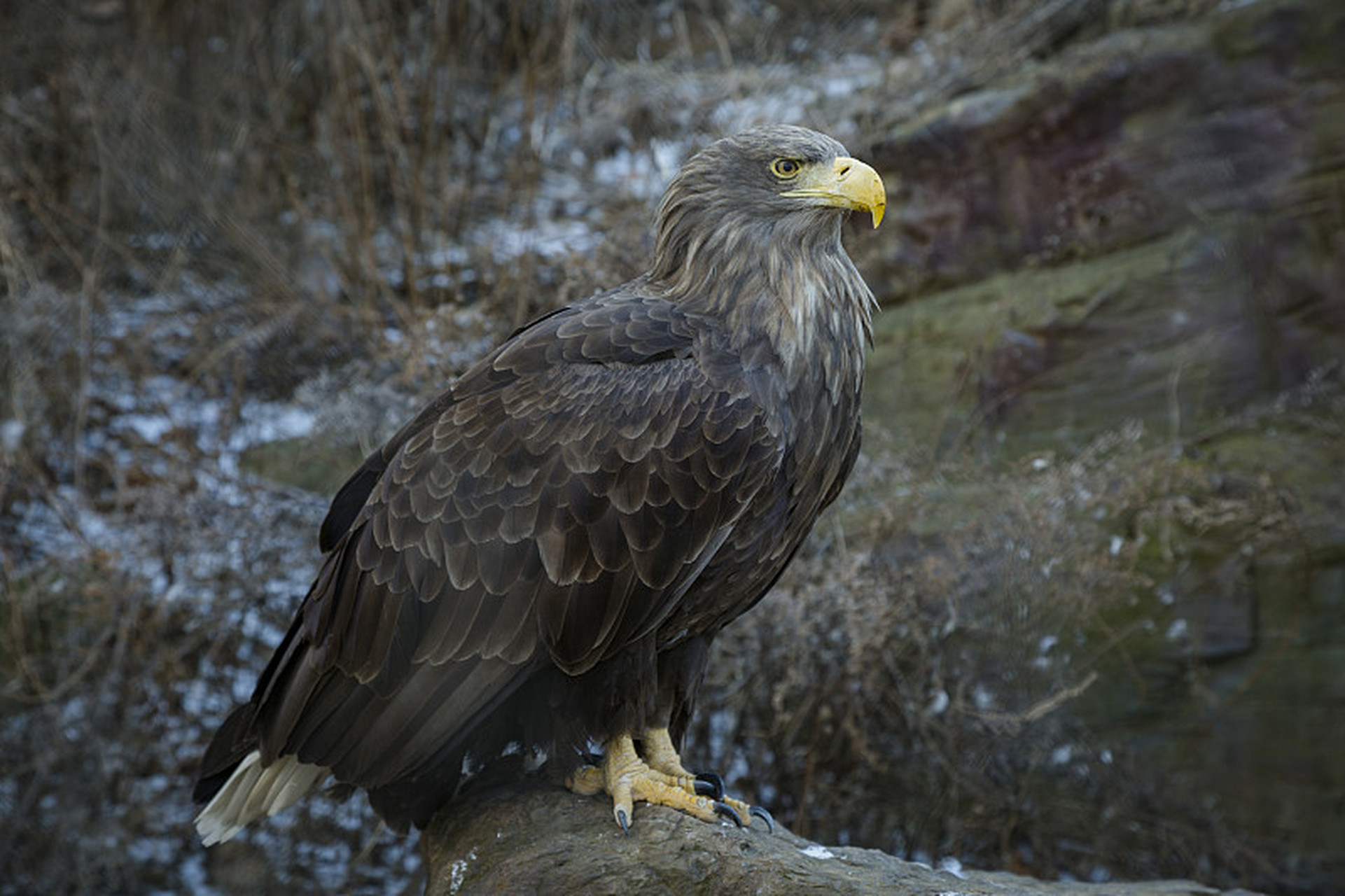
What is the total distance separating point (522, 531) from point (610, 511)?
0.22 m

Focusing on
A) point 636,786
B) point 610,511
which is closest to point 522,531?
point 610,511

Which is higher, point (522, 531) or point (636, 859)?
point (522, 531)

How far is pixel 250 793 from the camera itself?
3436 millimetres

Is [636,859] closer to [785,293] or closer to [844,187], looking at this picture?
[785,293]

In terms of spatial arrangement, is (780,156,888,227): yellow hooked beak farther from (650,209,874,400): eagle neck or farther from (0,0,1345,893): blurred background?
(0,0,1345,893): blurred background

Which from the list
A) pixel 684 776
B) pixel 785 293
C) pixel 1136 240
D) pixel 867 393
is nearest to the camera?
pixel 785 293

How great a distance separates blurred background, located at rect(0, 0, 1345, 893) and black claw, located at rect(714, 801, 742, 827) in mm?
1527

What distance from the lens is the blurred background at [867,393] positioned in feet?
16.6

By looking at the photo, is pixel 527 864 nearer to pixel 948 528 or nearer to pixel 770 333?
pixel 770 333

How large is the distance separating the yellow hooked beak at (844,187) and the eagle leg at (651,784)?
4.46 feet

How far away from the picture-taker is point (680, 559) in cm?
292

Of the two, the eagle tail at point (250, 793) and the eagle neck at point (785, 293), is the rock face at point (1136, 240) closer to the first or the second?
the eagle neck at point (785, 293)

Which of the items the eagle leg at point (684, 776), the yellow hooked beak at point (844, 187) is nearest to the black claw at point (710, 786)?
the eagle leg at point (684, 776)

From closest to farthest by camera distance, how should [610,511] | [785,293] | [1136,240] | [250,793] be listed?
[610,511] → [785,293] → [250,793] → [1136,240]
